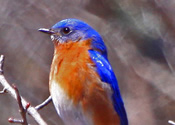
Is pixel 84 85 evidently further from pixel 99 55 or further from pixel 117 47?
pixel 117 47

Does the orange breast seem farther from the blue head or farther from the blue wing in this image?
the blue head

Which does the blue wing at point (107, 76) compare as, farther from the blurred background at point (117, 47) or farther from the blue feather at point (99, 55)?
the blurred background at point (117, 47)

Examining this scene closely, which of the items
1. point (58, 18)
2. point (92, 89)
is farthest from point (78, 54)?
point (58, 18)

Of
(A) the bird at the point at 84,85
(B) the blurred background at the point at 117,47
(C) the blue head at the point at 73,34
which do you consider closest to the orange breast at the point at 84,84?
(A) the bird at the point at 84,85

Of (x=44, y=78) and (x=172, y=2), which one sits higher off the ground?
(x=172, y=2)

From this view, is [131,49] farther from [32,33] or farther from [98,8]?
[32,33]
